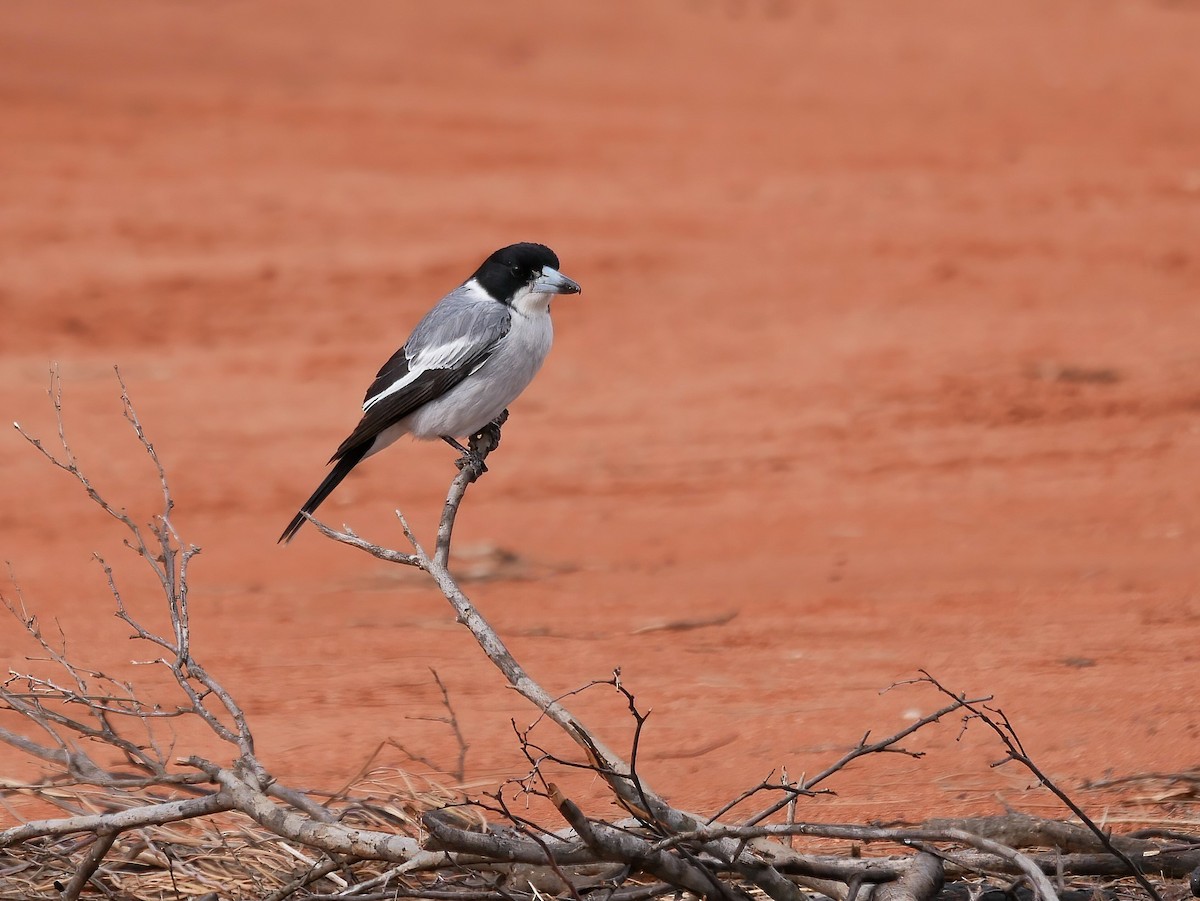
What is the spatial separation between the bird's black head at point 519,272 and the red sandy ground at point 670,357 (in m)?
1.60

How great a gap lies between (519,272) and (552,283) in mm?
215

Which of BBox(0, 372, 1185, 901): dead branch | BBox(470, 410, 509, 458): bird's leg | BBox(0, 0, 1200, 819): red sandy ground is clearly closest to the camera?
BBox(0, 372, 1185, 901): dead branch

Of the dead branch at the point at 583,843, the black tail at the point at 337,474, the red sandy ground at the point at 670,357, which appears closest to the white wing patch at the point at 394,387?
the black tail at the point at 337,474

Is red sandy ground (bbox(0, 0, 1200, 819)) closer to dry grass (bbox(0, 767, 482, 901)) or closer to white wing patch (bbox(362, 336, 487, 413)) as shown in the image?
dry grass (bbox(0, 767, 482, 901))

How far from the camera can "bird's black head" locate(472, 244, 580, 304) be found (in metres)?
5.79

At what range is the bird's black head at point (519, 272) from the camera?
19.0 ft

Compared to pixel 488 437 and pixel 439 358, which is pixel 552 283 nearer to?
pixel 439 358

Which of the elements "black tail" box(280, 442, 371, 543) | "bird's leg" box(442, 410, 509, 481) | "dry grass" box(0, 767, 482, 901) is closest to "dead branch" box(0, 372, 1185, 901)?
"dry grass" box(0, 767, 482, 901)

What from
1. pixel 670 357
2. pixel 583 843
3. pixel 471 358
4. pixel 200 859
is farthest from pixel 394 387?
pixel 670 357

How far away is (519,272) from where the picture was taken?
19.2ft

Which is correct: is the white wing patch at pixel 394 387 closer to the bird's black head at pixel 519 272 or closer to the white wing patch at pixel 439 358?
the white wing patch at pixel 439 358

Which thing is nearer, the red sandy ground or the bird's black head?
the bird's black head

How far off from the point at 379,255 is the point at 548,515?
495 cm

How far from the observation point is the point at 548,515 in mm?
9008
